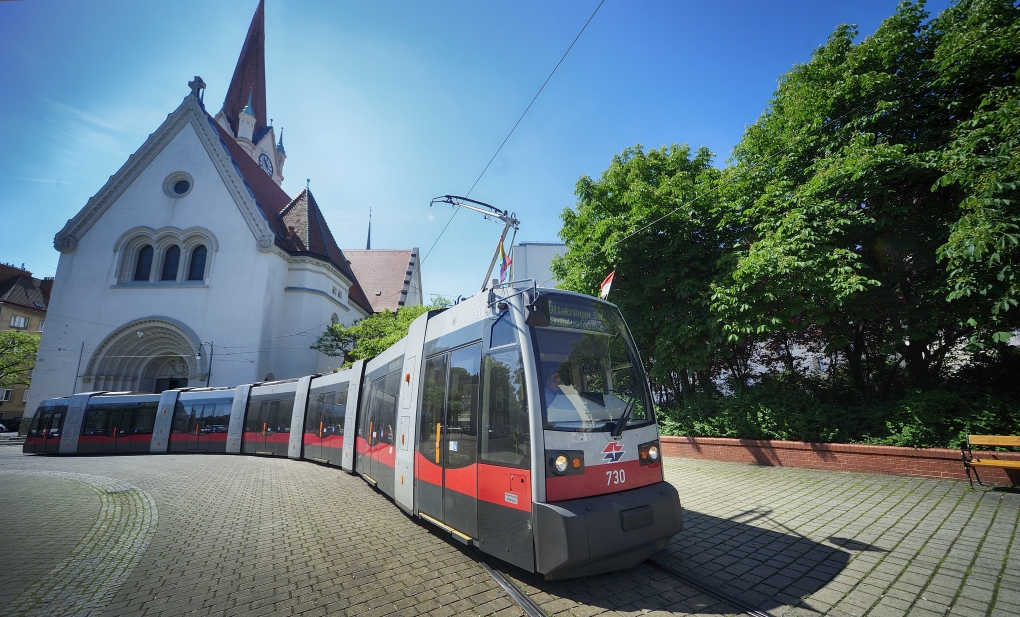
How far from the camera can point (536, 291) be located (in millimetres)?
4496

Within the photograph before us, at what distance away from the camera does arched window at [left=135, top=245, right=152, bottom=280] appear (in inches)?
1249

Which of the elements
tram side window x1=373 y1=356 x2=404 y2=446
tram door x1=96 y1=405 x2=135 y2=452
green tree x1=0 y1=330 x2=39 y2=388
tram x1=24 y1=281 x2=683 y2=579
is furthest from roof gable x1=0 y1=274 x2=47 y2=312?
tram x1=24 y1=281 x2=683 y2=579

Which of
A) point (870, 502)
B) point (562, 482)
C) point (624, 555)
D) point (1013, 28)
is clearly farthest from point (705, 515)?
point (1013, 28)

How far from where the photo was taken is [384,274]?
1944 inches

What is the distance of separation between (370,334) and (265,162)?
103ft

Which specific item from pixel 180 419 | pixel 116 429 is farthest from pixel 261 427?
pixel 116 429

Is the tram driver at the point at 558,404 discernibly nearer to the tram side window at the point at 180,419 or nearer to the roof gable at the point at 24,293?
the tram side window at the point at 180,419

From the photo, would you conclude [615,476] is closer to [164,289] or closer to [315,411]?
[315,411]

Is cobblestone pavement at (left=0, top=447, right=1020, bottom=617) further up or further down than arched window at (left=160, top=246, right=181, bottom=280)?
further down

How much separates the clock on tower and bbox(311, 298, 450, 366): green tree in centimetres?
2633

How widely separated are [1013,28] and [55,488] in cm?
2093

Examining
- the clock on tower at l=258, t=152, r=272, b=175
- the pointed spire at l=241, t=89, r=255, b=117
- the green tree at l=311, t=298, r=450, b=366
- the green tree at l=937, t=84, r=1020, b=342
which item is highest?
the pointed spire at l=241, t=89, r=255, b=117

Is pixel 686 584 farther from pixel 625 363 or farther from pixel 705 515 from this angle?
pixel 705 515

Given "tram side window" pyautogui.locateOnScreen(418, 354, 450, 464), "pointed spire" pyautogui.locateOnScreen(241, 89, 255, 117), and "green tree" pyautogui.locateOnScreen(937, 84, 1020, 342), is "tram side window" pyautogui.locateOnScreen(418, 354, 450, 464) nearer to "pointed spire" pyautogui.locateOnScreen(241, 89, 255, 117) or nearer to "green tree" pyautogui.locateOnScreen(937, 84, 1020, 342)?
"green tree" pyautogui.locateOnScreen(937, 84, 1020, 342)
